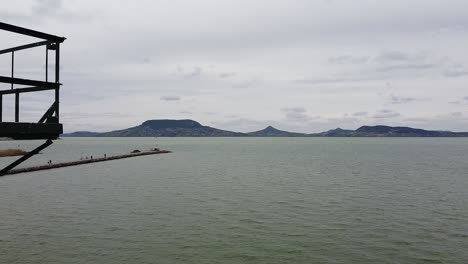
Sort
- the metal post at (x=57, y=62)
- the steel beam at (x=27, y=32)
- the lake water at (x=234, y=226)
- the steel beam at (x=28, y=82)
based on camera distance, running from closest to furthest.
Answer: the steel beam at (x=28, y=82), the steel beam at (x=27, y=32), the metal post at (x=57, y=62), the lake water at (x=234, y=226)

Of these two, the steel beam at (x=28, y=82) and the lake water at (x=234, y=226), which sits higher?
the steel beam at (x=28, y=82)

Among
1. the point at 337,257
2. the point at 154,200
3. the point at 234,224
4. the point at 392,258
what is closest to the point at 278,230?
the point at 234,224

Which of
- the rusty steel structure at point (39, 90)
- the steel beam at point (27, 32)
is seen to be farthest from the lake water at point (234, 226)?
the steel beam at point (27, 32)

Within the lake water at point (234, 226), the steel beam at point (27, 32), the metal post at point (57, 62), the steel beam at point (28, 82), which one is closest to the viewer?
the steel beam at point (28, 82)

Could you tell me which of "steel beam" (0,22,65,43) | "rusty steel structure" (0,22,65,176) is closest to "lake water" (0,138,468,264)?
"rusty steel structure" (0,22,65,176)

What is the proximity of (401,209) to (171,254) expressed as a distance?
74.5 ft

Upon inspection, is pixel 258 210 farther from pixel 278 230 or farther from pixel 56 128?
pixel 56 128

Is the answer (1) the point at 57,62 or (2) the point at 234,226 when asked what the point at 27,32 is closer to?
(1) the point at 57,62

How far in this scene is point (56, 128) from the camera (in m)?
16.4

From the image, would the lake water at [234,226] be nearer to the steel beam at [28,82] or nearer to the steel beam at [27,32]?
the steel beam at [28,82]

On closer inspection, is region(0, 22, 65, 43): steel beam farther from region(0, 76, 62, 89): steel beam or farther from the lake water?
the lake water

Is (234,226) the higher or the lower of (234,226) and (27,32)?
the lower

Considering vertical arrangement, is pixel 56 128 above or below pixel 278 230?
above

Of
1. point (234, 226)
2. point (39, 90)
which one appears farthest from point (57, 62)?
point (234, 226)
